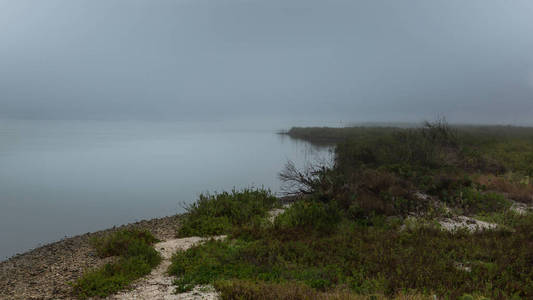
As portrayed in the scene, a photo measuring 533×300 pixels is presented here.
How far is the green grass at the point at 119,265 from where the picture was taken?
6783 mm

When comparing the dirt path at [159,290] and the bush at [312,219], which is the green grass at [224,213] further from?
the dirt path at [159,290]

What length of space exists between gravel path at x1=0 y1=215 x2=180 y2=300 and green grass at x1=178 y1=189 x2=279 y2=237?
840mm

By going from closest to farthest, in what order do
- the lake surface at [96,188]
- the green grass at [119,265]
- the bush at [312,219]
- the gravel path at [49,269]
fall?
the green grass at [119,265], the gravel path at [49,269], the bush at [312,219], the lake surface at [96,188]

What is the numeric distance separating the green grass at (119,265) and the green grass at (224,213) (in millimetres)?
1565

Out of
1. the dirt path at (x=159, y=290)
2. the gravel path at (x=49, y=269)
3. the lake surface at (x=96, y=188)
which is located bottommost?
the lake surface at (x=96, y=188)

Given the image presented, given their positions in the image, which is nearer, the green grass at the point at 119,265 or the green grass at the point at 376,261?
the green grass at the point at 376,261

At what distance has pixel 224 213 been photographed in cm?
1239

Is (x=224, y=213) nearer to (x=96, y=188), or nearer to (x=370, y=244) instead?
(x=370, y=244)

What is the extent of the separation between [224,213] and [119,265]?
515 cm

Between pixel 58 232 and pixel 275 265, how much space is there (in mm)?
12947

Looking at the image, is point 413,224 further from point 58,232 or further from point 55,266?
point 58,232

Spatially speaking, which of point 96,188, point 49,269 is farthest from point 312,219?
point 96,188

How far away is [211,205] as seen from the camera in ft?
41.8

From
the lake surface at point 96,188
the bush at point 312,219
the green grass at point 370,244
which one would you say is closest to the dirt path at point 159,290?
the green grass at point 370,244
